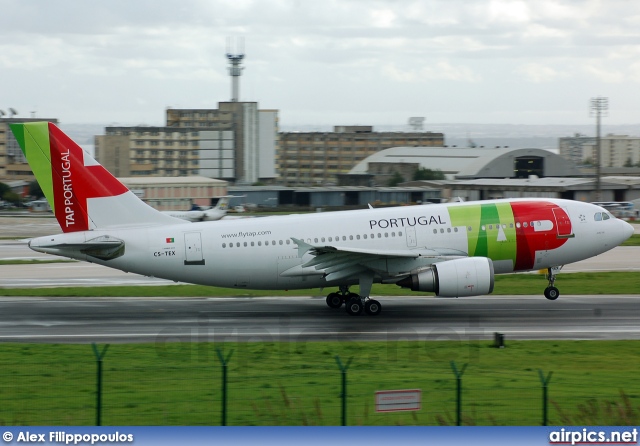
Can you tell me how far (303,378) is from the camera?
2217 cm

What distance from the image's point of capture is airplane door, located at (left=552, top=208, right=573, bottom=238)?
36.8m

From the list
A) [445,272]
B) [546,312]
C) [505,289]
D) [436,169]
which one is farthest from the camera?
[436,169]

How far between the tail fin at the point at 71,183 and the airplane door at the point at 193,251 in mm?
2611

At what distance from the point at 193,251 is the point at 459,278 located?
34.3 feet

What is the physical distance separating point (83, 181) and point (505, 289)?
20.3m

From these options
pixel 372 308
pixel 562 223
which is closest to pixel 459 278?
pixel 372 308

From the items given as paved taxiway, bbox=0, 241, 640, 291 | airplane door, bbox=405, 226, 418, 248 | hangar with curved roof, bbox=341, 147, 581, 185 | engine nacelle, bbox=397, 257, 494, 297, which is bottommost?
paved taxiway, bbox=0, 241, 640, 291

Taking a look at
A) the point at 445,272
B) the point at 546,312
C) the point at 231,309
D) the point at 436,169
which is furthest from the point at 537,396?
the point at 436,169

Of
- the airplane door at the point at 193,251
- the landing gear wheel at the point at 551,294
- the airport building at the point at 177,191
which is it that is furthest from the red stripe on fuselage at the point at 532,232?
the airport building at the point at 177,191

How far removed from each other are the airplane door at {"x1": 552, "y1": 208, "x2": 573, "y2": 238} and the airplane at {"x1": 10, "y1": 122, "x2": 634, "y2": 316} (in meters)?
0.06

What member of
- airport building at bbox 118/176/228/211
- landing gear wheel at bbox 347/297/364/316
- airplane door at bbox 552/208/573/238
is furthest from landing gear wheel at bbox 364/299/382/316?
airport building at bbox 118/176/228/211

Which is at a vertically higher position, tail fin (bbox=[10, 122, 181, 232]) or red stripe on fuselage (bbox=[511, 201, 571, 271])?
tail fin (bbox=[10, 122, 181, 232])

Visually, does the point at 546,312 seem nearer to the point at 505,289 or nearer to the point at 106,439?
the point at 505,289

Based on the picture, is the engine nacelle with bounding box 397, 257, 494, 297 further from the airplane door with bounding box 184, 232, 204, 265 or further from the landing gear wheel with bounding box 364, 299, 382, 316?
the airplane door with bounding box 184, 232, 204, 265
